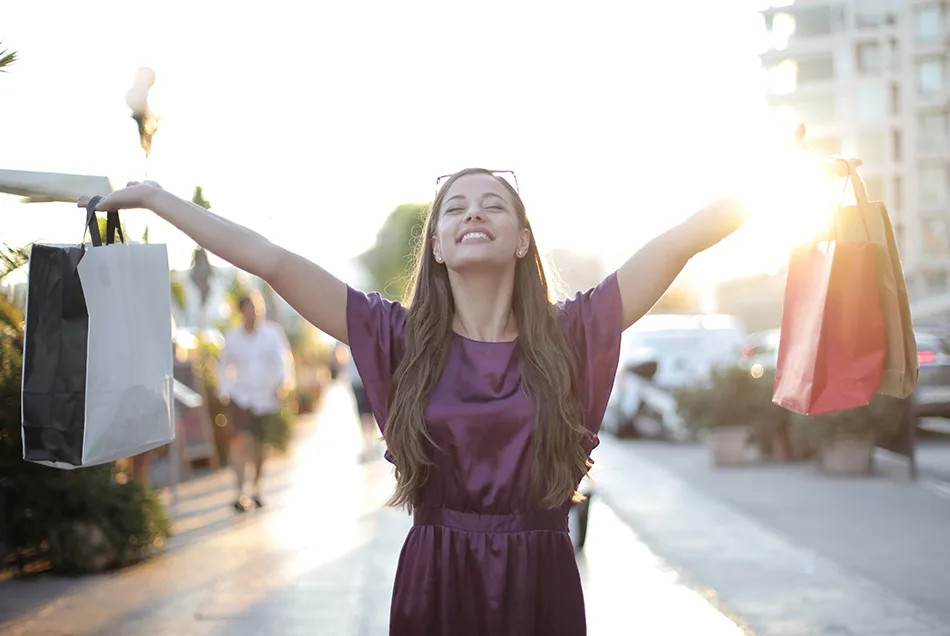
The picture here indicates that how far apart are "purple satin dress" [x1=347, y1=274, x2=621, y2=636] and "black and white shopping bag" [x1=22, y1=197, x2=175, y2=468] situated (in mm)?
999

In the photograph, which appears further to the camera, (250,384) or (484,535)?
(250,384)

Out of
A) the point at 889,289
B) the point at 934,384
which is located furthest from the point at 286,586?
the point at 934,384

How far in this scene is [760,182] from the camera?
3.01 m

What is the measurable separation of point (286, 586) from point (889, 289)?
4.53m

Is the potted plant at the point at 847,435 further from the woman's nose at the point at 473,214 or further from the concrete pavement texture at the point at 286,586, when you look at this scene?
the woman's nose at the point at 473,214

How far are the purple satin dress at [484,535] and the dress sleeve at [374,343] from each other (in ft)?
0.57

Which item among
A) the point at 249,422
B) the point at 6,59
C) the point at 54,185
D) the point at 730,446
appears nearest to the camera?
the point at 54,185

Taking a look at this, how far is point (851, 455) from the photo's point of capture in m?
11.4

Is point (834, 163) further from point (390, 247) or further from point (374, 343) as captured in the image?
point (390, 247)

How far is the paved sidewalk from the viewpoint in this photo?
604 cm

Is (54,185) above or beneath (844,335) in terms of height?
above

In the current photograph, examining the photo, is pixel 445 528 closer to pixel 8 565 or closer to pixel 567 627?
pixel 567 627

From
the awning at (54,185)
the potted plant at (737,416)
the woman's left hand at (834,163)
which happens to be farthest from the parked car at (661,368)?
the woman's left hand at (834,163)

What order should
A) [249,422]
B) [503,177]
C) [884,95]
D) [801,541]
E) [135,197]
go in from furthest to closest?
[884,95]
[249,422]
[801,541]
[503,177]
[135,197]
